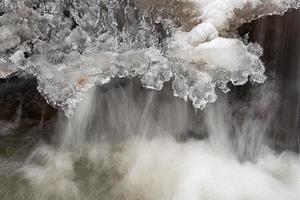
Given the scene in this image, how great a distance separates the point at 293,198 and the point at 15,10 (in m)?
2.52

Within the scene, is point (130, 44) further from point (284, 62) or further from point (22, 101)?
point (284, 62)

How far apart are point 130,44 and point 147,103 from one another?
1.89 feet

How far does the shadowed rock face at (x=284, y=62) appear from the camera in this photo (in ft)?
11.7

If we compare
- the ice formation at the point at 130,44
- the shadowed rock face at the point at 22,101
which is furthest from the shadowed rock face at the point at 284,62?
the shadowed rock face at the point at 22,101

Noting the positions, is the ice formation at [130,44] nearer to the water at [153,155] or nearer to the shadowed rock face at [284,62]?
the shadowed rock face at [284,62]

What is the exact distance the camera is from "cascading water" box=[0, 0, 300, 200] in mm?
3211

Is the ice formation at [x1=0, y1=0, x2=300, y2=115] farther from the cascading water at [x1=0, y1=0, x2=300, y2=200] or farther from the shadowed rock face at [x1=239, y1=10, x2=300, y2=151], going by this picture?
the shadowed rock face at [x1=239, y1=10, x2=300, y2=151]

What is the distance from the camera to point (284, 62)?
3693mm

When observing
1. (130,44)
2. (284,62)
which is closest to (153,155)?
(130,44)

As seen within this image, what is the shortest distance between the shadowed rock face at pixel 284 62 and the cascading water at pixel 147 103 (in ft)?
0.06

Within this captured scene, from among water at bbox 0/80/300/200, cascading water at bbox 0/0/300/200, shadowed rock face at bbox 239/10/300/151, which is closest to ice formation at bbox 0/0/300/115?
cascading water at bbox 0/0/300/200

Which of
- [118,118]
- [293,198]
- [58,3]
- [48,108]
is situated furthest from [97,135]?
[293,198]

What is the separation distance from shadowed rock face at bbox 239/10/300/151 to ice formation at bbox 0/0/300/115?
233 millimetres

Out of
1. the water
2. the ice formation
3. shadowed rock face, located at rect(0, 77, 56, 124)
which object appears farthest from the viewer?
shadowed rock face, located at rect(0, 77, 56, 124)
